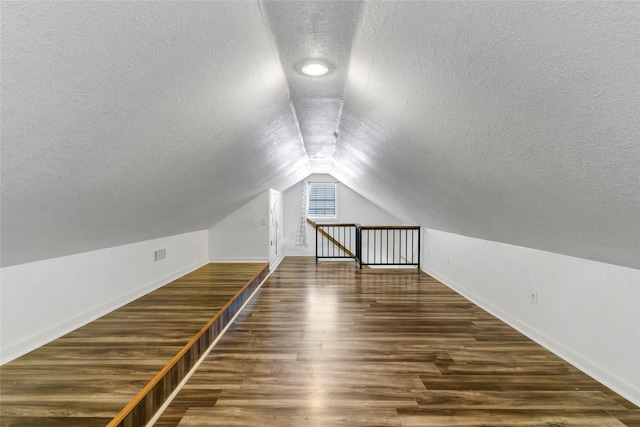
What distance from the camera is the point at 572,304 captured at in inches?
103

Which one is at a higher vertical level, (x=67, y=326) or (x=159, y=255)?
(x=159, y=255)

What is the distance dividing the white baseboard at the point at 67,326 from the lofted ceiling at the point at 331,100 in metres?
0.67

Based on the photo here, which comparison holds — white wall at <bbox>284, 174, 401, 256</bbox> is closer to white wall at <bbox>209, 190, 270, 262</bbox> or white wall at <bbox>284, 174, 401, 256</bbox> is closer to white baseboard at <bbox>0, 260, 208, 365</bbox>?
white wall at <bbox>209, 190, 270, 262</bbox>

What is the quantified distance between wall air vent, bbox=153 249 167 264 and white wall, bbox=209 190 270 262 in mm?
1890

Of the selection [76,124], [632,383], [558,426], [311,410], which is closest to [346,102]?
[76,124]

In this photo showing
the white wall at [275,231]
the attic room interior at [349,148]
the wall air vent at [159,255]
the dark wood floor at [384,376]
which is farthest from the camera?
the white wall at [275,231]

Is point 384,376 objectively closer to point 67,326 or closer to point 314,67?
point 314,67

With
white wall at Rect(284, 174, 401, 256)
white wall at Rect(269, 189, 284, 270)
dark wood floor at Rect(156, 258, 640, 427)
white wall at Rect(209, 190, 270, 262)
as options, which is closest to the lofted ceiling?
dark wood floor at Rect(156, 258, 640, 427)

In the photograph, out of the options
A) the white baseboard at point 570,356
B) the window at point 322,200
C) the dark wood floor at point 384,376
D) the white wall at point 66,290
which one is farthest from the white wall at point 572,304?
the window at point 322,200

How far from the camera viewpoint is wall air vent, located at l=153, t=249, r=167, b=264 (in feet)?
13.9

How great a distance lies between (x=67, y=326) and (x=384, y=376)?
277cm

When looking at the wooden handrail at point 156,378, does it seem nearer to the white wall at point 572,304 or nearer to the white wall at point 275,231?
the white wall at point 572,304

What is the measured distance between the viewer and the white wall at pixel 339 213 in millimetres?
8648

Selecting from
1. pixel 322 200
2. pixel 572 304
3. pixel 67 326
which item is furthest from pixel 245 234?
pixel 572 304
